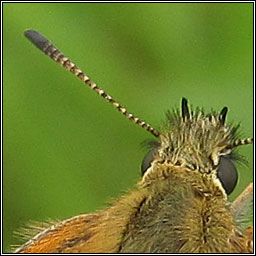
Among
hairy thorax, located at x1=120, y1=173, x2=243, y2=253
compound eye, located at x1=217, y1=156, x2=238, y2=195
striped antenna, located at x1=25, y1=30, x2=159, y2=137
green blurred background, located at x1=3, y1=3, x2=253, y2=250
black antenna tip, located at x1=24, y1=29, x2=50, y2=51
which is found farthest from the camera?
green blurred background, located at x1=3, y1=3, x2=253, y2=250

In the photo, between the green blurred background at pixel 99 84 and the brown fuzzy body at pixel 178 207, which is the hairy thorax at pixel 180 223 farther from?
the green blurred background at pixel 99 84

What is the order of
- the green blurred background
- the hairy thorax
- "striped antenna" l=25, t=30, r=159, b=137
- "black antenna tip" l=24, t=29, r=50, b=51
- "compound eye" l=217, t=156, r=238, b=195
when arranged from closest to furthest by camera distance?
the hairy thorax, "compound eye" l=217, t=156, r=238, b=195, "striped antenna" l=25, t=30, r=159, b=137, "black antenna tip" l=24, t=29, r=50, b=51, the green blurred background

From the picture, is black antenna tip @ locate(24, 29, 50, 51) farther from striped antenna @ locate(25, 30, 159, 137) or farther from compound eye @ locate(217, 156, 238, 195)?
compound eye @ locate(217, 156, 238, 195)

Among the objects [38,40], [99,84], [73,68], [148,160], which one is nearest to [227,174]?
[148,160]

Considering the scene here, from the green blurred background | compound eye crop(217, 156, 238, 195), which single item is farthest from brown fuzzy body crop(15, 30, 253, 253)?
the green blurred background

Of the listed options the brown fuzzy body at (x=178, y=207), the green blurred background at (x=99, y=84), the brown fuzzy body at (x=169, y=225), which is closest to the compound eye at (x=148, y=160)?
the brown fuzzy body at (x=178, y=207)

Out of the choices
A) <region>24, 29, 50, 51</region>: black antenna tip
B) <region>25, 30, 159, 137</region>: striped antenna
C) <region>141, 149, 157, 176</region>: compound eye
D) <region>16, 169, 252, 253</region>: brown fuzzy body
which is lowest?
<region>16, 169, 252, 253</region>: brown fuzzy body

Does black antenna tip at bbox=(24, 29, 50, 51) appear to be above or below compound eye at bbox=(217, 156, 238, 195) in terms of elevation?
above
